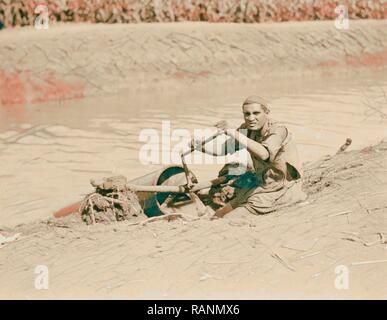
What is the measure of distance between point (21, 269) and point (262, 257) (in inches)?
63.2

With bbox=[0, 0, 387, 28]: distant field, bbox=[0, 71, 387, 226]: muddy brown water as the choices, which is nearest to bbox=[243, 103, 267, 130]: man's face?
bbox=[0, 71, 387, 226]: muddy brown water

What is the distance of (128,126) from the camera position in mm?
11555

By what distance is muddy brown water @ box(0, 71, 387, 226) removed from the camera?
8.53 meters

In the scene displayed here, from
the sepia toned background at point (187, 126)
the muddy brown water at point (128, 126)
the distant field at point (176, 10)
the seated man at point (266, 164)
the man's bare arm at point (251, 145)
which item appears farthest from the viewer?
the distant field at point (176, 10)

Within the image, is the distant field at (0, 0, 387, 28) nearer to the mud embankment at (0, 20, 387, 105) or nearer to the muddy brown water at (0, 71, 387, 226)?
the mud embankment at (0, 20, 387, 105)

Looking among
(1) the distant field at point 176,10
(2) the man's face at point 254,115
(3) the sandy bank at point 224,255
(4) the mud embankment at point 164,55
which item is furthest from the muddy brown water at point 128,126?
(2) the man's face at point 254,115

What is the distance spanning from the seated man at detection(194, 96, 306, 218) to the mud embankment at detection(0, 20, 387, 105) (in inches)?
304

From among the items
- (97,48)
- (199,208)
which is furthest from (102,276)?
(97,48)

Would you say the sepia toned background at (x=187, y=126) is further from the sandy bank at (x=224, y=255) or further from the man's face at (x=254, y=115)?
the man's face at (x=254, y=115)

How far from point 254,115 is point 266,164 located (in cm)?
41

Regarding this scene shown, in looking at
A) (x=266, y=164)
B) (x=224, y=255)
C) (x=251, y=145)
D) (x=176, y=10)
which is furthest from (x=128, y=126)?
(x=224, y=255)

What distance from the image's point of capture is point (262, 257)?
4.96m

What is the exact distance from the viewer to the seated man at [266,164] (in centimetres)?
584

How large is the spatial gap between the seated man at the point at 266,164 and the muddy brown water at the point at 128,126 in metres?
2.26
